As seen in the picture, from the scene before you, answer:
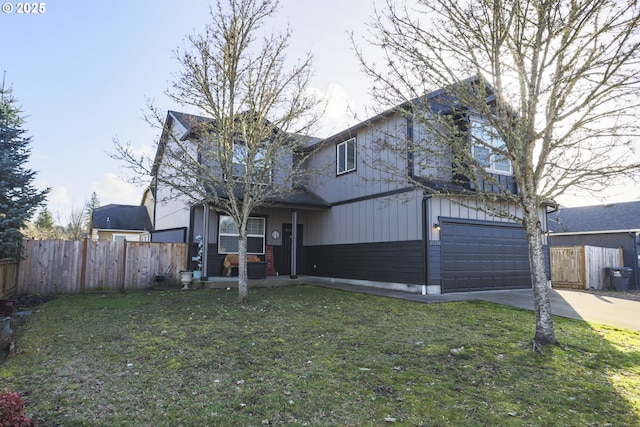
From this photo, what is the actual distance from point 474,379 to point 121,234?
77.3ft

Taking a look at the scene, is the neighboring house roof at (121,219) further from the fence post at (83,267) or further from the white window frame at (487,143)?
the white window frame at (487,143)

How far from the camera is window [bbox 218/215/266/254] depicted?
13445 mm

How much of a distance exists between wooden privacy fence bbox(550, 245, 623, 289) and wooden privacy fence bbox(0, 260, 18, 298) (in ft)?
59.9

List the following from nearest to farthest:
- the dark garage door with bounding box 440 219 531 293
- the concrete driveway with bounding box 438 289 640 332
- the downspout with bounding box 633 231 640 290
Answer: the concrete driveway with bounding box 438 289 640 332 < the dark garage door with bounding box 440 219 531 293 < the downspout with bounding box 633 231 640 290

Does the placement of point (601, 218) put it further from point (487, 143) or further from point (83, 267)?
point (83, 267)

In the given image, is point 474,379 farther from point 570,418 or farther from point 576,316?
point 576,316

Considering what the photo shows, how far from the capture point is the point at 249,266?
40.7 ft

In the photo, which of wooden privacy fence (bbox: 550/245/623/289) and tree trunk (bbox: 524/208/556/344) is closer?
tree trunk (bbox: 524/208/556/344)

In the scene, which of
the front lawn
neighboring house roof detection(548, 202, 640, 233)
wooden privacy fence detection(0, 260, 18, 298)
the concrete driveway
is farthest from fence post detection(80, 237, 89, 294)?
neighboring house roof detection(548, 202, 640, 233)

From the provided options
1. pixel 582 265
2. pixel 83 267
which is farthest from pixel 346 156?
pixel 582 265

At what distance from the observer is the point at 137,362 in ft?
14.2

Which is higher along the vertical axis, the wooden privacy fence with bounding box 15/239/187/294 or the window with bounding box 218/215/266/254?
the window with bounding box 218/215/266/254
